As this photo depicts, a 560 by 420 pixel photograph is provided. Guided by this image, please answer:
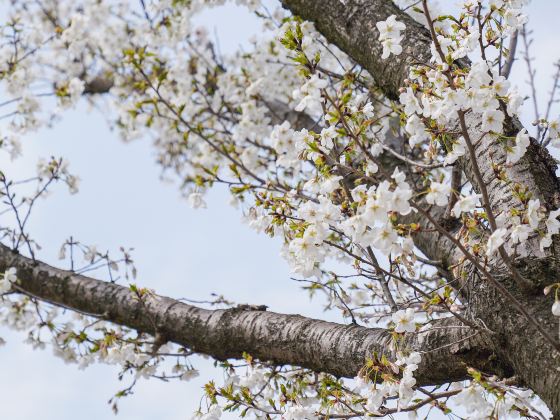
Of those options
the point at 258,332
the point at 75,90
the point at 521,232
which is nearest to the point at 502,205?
the point at 521,232

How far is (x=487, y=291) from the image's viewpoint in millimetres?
2400

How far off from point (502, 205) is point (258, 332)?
1.36m

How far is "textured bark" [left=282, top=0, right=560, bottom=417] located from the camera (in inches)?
87.0

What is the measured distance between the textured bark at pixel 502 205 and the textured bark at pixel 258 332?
4.8 inches

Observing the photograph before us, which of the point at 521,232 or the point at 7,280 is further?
the point at 7,280

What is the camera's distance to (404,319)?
234cm

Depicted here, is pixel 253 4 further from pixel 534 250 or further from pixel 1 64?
pixel 534 250

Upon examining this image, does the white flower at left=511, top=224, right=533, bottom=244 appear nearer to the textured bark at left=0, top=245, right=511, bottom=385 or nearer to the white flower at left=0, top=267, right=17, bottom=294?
the textured bark at left=0, top=245, right=511, bottom=385

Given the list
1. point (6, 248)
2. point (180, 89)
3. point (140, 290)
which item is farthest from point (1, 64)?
point (140, 290)

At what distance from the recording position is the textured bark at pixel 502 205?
7.25 ft

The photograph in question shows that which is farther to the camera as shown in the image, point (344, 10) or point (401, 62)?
point (344, 10)

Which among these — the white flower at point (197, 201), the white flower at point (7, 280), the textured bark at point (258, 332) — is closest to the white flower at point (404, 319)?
the textured bark at point (258, 332)

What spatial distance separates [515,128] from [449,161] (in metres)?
0.62

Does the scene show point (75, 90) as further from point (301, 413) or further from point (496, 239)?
point (496, 239)
